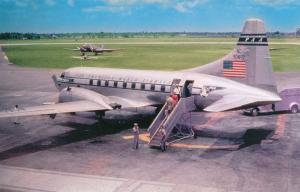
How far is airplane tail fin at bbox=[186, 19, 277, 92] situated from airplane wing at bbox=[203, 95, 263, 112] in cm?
226

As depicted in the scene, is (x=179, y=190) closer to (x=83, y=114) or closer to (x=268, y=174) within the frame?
(x=268, y=174)

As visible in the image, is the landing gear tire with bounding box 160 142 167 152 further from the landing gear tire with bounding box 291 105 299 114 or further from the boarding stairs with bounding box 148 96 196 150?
the landing gear tire with bounding box 291 105 299 114

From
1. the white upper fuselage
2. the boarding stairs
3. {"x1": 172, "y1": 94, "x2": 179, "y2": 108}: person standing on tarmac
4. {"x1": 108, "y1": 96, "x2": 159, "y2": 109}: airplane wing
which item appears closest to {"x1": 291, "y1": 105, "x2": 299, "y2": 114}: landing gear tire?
the white upper fuselage

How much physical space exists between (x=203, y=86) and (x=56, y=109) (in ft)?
33.7

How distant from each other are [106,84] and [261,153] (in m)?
14.5

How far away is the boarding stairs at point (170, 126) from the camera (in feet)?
81.7

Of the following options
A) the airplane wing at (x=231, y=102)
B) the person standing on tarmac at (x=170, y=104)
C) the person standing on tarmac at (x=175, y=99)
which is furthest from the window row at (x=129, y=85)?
the airplane wing at (x=231, y=102)

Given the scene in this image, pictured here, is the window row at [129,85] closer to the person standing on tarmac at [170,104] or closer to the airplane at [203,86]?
the airplane at [203,86]

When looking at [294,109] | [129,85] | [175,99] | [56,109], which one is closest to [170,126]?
[175,99]

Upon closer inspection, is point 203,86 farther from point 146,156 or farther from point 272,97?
point 146,156

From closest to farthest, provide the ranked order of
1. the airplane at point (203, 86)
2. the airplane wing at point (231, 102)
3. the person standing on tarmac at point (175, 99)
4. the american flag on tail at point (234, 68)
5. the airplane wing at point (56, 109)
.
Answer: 1. the airplane wing at point (231, 102)
2. the airplane wing at point (56, 109)
3. the airplane at point (203, 86)
4. the person standing on tarmac at point (175, 99)
5. the american flag on tail at point (234, 68)

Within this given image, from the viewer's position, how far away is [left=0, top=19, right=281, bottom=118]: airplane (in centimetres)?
2559

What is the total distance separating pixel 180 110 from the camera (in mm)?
26734

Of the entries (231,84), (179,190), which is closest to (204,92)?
(231,84)
